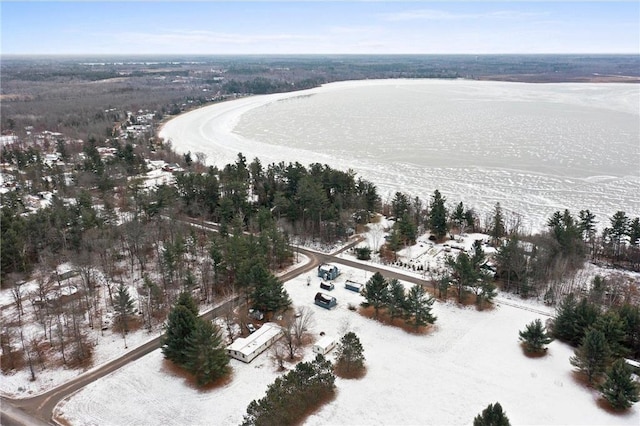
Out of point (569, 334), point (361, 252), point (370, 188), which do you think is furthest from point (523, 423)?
point (370, 188)

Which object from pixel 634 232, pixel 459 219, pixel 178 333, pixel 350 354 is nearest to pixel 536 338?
pixel 350 354

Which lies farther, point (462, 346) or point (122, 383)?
point (462, 346)

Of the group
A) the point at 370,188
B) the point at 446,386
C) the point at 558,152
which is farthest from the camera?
the point at 558,152

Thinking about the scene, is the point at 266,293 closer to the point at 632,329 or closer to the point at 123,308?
the point at 123,308

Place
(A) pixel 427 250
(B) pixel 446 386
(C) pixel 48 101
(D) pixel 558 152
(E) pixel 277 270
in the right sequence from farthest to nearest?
(C) pixel 48 101 < (D) pixel 558 152 < (A) pixel 427 250 < (E) pixel 277 270 < (B) pixel 446 386

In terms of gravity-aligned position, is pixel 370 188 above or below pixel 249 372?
above

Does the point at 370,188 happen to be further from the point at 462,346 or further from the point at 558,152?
the point at 558,152

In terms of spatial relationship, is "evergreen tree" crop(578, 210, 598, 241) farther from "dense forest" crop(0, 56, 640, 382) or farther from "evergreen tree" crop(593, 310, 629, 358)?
"evergreen tree" crop(593, 310, 629, 358)
